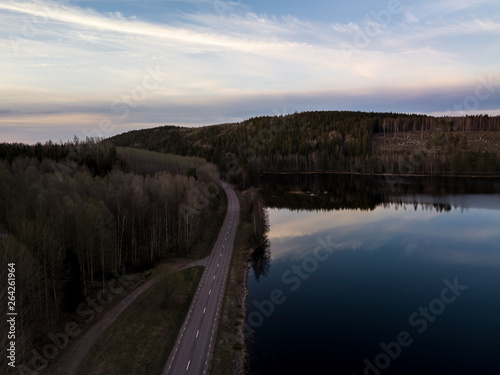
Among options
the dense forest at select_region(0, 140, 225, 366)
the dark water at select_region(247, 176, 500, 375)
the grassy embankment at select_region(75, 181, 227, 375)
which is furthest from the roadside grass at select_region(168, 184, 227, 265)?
the dark water at select_region(247, 176, 500, 375)

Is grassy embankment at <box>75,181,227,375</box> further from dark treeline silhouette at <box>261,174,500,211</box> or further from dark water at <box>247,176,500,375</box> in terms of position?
dark treeline silhouette at <box>261,174,500,211</box>

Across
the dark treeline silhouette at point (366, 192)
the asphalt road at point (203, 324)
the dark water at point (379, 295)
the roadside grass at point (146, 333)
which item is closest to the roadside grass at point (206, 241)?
the asphalt road at point (203, 324)

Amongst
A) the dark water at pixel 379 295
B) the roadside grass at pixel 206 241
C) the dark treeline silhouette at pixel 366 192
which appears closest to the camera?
the dark water at pixel 379 295

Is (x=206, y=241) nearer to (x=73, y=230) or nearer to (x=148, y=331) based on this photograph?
(x=73, y=230)

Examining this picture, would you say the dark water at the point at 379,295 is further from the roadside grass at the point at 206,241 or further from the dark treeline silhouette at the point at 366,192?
the dark treeline silhouette at the point at 366,192

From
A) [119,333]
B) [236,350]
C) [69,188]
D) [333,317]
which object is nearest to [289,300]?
[333,317]

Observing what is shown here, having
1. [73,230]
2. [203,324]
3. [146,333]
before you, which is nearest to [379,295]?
[203,324]
